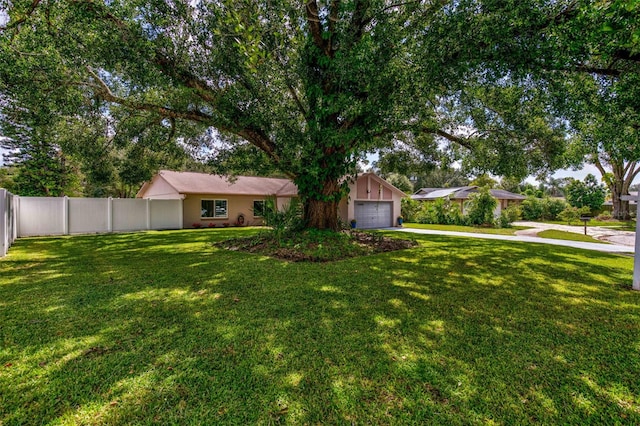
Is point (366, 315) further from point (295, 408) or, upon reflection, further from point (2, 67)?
point (2, 67)

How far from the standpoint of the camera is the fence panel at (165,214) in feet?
52.1

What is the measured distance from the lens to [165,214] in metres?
16.3

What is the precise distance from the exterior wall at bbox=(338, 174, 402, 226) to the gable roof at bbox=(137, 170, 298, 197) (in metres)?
3.54

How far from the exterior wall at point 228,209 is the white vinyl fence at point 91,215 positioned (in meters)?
0.64

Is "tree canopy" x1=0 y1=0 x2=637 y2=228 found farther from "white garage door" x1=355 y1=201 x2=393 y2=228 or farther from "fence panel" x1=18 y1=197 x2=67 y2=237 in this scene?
"white garage door" x1=355 y1=201 x2=393 y2=228

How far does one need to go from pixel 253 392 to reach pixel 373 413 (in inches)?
35.5

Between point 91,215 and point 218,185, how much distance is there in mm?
6853

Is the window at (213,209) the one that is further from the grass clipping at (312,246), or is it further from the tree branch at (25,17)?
the tree branch at (25,17)

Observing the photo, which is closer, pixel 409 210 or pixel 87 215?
pixel 87 215

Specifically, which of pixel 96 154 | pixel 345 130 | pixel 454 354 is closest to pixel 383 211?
pixel 345 130

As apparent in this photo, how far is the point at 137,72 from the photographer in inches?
262

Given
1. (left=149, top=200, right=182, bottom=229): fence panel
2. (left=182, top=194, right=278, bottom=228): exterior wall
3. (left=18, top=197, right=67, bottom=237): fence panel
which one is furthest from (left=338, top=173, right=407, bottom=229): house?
(left=18, top=197, right=67, bottom=237): fence panel

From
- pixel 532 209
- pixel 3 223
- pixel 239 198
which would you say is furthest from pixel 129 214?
pixel 532 209

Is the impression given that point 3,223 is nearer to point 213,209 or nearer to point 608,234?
point 213,209
